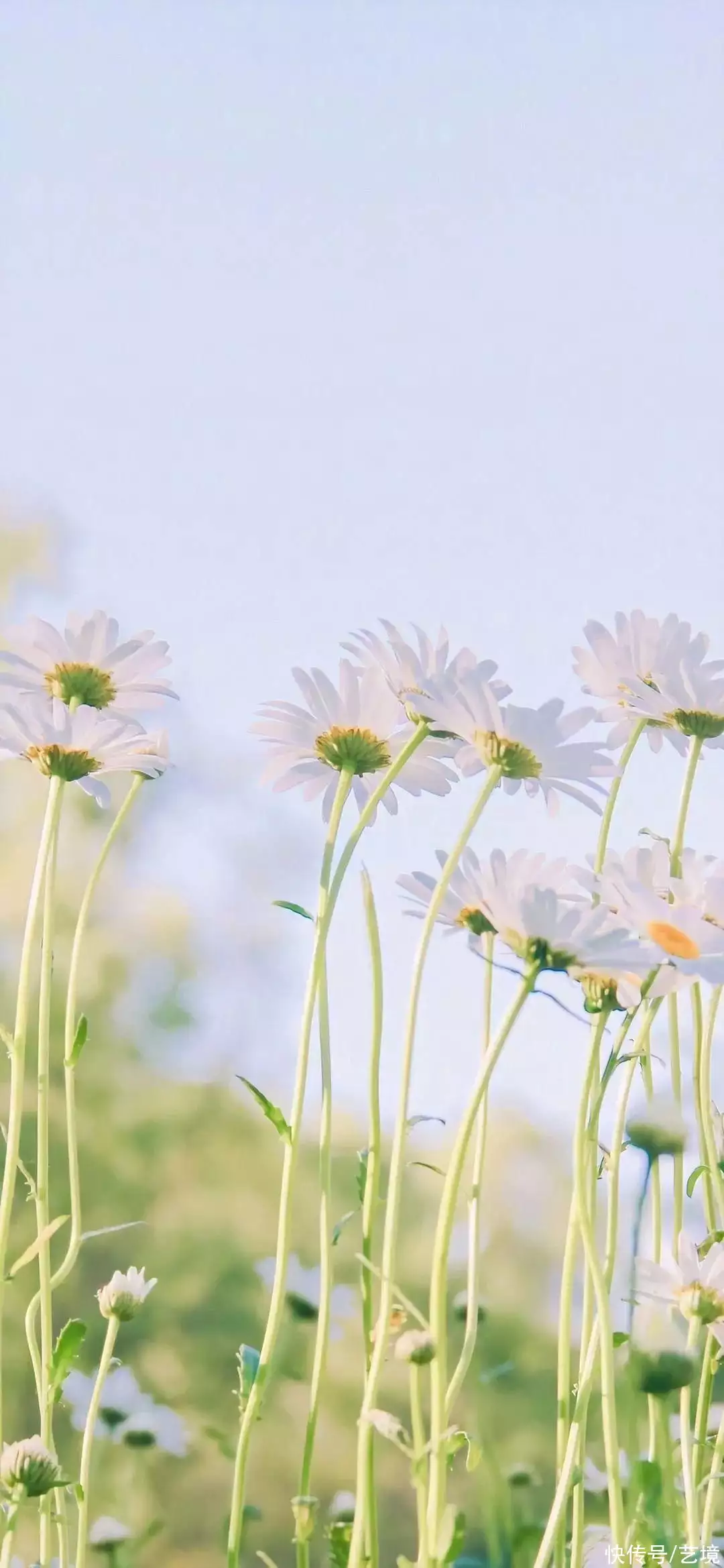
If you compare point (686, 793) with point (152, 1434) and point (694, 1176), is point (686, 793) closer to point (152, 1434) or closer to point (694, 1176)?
point (694, 1176)

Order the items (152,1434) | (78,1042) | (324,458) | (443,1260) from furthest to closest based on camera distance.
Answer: (324,458) < (152,1434) < (78,1042) < (443,1260)

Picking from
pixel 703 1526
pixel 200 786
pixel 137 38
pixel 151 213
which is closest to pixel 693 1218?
pixel 703 1526

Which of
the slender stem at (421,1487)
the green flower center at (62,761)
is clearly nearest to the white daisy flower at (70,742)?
the green flower center at (62,761)

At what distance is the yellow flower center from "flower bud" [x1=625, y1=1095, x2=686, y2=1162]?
2.2 inches

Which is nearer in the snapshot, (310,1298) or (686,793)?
(686,793)

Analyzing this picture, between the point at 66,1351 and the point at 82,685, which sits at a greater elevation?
the point at 82,685

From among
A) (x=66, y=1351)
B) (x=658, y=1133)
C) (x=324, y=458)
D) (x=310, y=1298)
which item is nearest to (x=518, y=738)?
(x=658, y=1133)

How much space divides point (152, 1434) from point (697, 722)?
373 mm

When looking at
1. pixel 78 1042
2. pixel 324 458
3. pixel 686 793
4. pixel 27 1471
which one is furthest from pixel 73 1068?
pixel 324 458

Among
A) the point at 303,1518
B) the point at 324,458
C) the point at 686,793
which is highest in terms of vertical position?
the point at 324,458

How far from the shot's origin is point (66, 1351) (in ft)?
1.24

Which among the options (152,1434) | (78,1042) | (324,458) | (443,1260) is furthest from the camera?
(324,458)

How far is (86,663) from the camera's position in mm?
449

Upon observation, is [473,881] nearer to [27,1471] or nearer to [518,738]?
[518,738]
